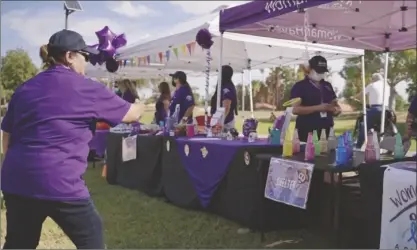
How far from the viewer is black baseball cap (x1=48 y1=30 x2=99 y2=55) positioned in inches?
73.7

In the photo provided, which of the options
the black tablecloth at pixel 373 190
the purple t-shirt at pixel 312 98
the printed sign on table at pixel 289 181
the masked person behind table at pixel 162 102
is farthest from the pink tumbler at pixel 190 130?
the black tablecloth at pixel 373 190

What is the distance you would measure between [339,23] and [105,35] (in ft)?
11.7

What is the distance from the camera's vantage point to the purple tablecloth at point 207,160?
3.87 metres

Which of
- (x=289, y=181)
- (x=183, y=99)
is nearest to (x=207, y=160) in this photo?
(x=289, y=181)

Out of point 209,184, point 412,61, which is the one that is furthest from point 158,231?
point 412,61

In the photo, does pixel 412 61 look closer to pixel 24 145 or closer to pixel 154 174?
pixel 154 174

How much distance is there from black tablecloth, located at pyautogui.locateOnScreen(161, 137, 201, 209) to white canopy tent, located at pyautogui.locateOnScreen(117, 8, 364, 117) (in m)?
1.21

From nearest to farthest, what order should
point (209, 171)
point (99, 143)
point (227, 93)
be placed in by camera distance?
point (209, 171) → point (227, 93) → point (99, 143)

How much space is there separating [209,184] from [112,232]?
3.03ft

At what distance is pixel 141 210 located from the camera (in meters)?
4.57

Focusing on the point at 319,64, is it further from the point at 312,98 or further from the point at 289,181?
the point at 289,181

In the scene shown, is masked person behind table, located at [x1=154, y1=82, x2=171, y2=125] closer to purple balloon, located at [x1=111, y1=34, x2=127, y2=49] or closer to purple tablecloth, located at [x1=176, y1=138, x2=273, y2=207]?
purple tablecloth, located at [x1=176, y1=138, x2=273, y2=207]

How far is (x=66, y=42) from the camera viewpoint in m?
1.87

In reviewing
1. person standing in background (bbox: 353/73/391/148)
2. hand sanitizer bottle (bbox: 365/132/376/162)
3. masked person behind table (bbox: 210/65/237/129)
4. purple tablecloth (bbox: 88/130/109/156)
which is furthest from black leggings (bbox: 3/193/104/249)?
person standing in background (bbox: 353/73/391/148)
